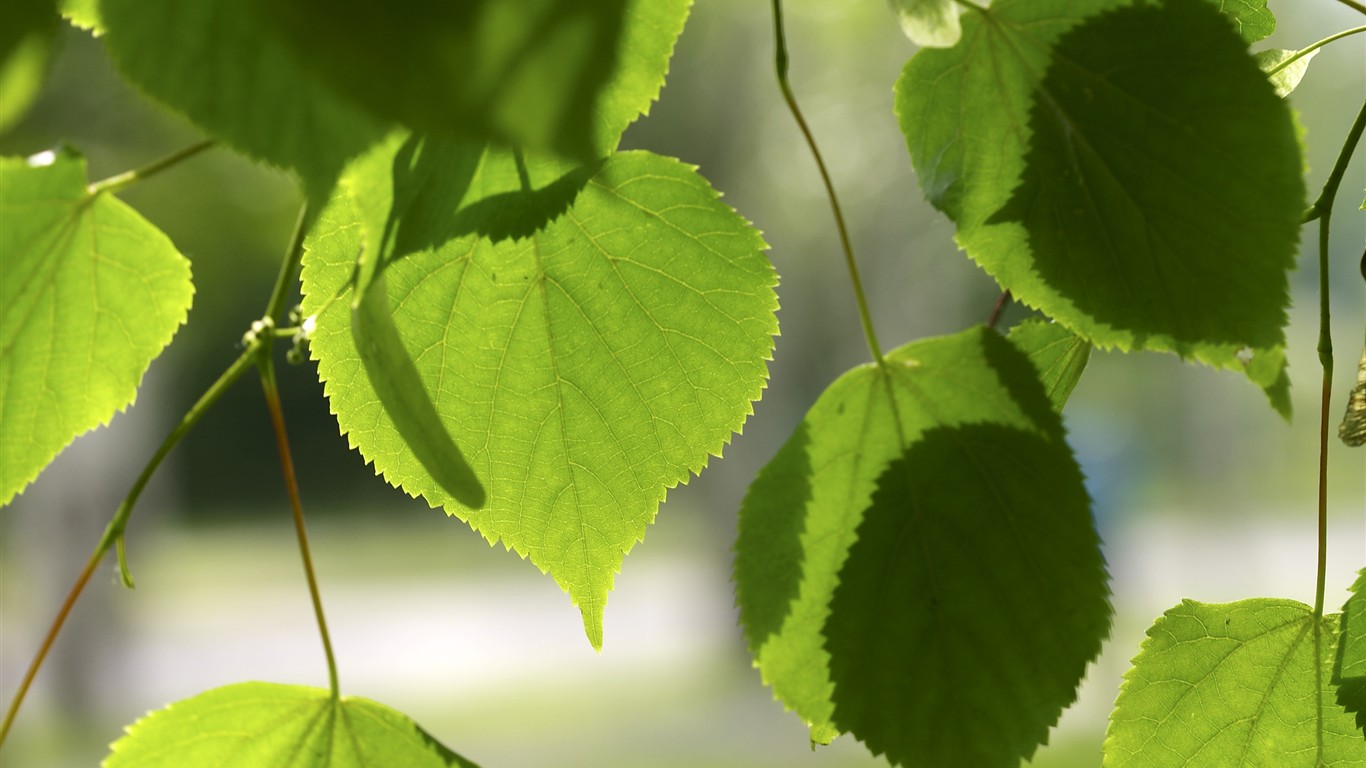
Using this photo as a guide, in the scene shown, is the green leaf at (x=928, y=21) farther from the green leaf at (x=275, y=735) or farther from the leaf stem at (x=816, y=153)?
the green leaf at (x=275, y=735)

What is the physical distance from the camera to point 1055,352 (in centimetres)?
26

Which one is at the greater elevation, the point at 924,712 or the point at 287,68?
the point at 287,68

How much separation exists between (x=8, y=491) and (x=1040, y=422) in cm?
22

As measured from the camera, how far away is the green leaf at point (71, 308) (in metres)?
0.25

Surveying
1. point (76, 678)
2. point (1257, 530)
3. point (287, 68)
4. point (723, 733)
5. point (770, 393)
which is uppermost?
point (287, 68)

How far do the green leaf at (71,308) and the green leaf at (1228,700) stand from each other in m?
0.23

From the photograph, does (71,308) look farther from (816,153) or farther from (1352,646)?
(1352,646)

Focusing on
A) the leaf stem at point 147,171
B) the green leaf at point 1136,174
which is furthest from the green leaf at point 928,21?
the leaf stem at point 147,171

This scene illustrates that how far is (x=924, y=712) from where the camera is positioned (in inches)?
8.3

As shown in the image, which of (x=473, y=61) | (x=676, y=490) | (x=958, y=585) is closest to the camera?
(x=473, y=61)

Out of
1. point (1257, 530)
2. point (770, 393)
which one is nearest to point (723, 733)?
point (770, 393)

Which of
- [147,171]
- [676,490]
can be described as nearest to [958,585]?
[147,171]

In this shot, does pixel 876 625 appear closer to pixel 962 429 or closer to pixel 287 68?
pixel 962 429

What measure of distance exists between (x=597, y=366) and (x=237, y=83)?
105mm
